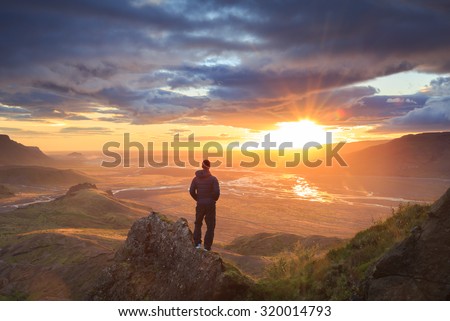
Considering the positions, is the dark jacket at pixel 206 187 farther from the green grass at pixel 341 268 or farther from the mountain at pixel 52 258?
the mountain at pixel 52 258

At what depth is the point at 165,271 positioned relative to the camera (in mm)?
11641

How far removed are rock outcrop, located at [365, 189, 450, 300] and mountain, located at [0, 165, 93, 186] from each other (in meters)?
138

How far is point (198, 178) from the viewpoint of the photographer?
470 inches

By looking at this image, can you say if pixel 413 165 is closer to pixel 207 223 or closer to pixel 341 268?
pixel 207 223

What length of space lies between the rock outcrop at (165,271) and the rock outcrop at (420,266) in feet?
12.2

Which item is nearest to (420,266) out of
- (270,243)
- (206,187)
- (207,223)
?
(207,223)

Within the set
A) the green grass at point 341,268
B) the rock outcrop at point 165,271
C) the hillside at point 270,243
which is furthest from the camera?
the hillside at point 270,243

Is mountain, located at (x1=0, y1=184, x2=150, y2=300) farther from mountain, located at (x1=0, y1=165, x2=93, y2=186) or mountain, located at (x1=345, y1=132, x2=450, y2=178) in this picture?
mountain, located at (x1=345, y1=132, x2=450, y2=178)

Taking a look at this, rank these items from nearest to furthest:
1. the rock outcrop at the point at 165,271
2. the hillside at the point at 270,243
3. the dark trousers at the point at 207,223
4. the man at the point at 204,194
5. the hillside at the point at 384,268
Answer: the hillside at the point at 384,268 → the rock outcrop at the point at 165,271 → the dark trousers at the point at 207,223 → the man at the point at 204,194 → the hillside at the point at 270,243

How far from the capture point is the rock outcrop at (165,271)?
10023mm

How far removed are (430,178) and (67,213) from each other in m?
151

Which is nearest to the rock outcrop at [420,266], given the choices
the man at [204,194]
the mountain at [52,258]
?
the man at [204,194]

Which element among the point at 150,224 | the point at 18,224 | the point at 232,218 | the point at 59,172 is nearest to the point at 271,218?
the point at 232,218
